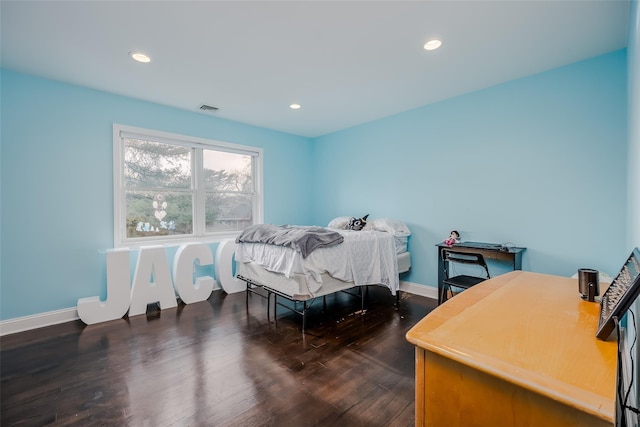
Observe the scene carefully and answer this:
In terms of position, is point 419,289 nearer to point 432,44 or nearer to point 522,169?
point 522,169

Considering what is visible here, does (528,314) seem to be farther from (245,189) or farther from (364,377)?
(245,189)

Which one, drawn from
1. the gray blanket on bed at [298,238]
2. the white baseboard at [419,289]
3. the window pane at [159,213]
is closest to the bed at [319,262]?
the gray blanket on bed at [298,238]

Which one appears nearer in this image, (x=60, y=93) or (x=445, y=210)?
(x=60, y=93)

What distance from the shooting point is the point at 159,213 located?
380 centimetres

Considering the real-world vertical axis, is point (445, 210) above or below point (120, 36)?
below

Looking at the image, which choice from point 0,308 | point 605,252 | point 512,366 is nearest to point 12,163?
point 0,308

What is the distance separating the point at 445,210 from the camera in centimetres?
364

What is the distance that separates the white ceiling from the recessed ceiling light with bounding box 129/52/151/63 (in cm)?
6

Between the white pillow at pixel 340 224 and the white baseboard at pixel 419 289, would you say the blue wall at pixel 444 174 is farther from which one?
the white pillow at pixel 340 224

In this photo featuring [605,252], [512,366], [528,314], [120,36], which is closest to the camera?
[512,366]

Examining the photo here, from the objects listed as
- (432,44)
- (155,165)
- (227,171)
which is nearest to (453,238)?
(432,44)

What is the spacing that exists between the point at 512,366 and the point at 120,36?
10.3 feet

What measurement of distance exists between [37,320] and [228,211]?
2436mm

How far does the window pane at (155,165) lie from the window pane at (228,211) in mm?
453
